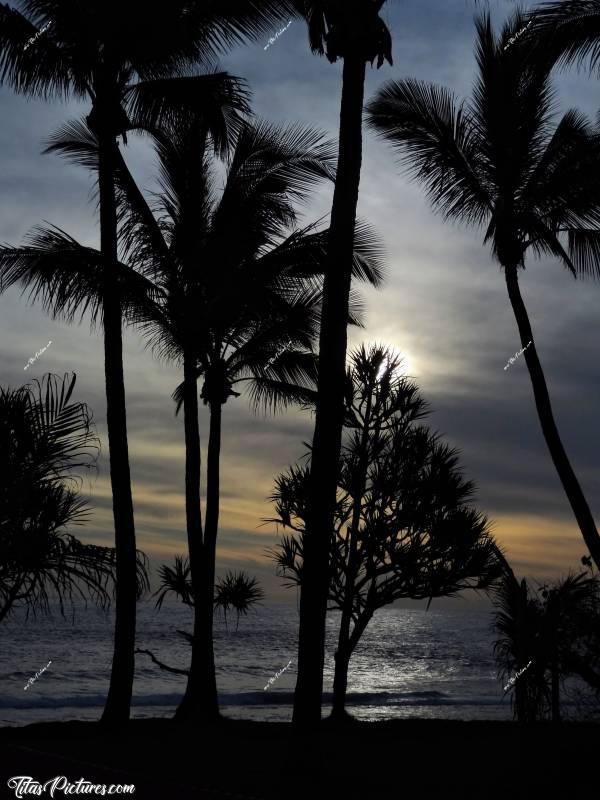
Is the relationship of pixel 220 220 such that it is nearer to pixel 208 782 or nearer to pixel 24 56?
pixel 24 56

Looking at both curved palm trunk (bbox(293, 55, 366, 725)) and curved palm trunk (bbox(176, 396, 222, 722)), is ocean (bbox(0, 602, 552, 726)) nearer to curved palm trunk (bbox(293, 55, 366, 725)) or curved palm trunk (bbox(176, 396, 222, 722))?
curved palm trunk (bbox(176, 396, 222, 722))

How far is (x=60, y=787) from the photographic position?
24.9 feet

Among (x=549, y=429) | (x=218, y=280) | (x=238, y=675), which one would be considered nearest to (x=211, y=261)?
(x=218, y=280)

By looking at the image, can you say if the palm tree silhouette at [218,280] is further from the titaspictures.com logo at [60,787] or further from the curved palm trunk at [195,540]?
the titaspictures.com logo at [60,787]

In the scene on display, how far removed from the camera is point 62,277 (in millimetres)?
14953

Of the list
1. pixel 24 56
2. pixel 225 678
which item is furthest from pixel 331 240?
pixel 225 678

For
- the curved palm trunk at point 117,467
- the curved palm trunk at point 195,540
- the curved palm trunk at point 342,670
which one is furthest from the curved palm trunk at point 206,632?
the curved palm trunk at point 117,467

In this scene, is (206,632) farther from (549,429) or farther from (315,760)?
(315,760)

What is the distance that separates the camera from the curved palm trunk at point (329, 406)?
832 cm

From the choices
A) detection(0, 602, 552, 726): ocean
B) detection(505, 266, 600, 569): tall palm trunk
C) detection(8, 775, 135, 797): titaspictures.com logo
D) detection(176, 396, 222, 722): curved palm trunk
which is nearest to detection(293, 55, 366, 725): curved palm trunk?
detection(8, 775, 135, 797): titaspictures.com logo

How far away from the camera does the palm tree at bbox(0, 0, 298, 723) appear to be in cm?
1318

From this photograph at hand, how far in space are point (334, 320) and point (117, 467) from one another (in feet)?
18.7

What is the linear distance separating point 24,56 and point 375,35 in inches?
253

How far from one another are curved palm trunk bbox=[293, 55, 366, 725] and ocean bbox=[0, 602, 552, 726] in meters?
25.5
